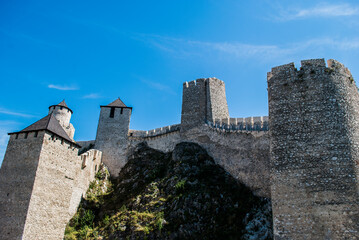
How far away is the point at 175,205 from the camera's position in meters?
22.1

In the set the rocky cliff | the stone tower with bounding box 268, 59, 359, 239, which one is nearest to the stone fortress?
the stone tower with bounding box 268, 59, 359, 239

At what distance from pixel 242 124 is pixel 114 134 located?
13.3 meters

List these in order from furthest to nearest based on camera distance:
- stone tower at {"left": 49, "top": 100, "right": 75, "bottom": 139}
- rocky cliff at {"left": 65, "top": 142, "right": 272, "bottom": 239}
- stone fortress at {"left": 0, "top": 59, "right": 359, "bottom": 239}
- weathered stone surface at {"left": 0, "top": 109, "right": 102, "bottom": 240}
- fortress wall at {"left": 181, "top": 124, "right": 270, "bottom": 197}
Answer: stone tower at {"left": 49, "top": 100, "right": 75, "bottom": 139}
fortress wall at {"left": 181, "top": 124, "right": 270, "bottom": 197}
rocky cliff at {"left": 65, "top": 142, "right": 272, "bottom": 239}
weathered stone surface at {"left": 0, "top": 109, "right": 102, "bottom": 240}
stone fortress at {"left": 0, "top": 59, "right": 359, "bottom": 239}

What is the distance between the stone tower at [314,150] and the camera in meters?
12.3

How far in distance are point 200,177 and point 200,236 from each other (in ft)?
16.7

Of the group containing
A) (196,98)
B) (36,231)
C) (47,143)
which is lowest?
(36,231)

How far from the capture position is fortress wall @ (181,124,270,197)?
22.1 m

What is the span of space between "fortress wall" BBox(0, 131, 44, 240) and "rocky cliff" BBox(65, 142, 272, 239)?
396 centimetres

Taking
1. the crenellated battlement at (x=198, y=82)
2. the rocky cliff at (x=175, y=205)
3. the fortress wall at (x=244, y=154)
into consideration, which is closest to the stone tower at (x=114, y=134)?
the rocky cliff at (x=175, y=205)

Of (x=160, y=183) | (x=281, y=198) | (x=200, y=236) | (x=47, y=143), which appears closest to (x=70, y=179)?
(x=47, y=143)

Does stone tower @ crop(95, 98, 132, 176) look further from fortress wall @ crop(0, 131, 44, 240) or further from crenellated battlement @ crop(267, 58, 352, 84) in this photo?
crenellated battlement @ crop(267, 58, 352, 84)

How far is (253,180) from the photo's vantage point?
2250 cm

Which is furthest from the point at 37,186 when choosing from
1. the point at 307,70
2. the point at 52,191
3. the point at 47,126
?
the point at 307,70

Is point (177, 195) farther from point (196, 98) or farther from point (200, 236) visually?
point (196, 98)
